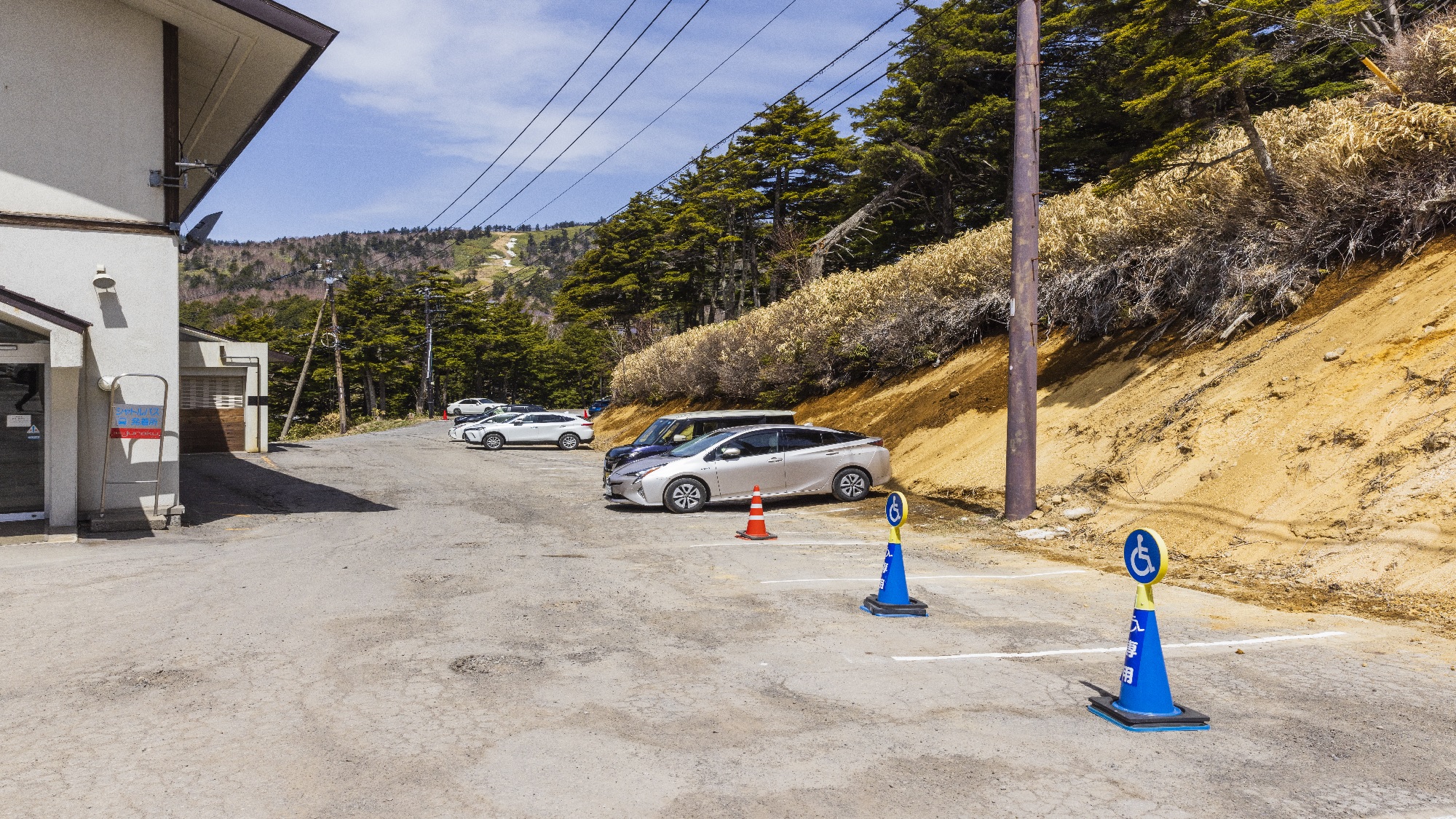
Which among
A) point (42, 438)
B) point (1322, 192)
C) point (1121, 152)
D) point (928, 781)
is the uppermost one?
point (1121, 152)

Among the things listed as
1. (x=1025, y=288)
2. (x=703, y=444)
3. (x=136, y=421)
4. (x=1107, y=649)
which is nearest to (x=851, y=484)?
(x=703, y=444)

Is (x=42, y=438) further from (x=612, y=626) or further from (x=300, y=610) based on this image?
(x=612, y=626)

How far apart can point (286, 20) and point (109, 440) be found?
6.62 m

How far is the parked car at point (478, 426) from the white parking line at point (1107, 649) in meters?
32.7

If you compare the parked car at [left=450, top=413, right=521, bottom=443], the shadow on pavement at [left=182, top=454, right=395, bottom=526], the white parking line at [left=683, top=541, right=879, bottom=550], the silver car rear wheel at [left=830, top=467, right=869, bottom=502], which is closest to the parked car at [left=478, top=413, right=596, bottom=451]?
the parked car at [left=450, top=413, right=521, bottom=443]

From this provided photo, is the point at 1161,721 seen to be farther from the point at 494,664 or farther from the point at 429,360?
the point at 429,360

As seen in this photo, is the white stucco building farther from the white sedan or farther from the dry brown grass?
the white sedan

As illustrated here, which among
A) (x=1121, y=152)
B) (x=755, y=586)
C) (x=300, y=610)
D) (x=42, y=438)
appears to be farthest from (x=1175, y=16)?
(x=1121, y=152)

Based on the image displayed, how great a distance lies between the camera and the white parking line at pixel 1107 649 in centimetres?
643

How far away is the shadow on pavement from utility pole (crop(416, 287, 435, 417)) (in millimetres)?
45749

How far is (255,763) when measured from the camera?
4.45m

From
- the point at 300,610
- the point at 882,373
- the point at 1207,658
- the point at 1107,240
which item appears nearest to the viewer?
the point at 1207,658

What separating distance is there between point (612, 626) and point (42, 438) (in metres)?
10.0

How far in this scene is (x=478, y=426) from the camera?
38.5 meters
